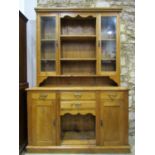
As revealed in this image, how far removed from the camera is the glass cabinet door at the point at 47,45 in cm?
334

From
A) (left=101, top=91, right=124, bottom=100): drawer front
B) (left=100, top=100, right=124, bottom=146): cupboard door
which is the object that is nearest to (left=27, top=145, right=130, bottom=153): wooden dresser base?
(left=100, top=100, right=124, bottom=146): cupboard door

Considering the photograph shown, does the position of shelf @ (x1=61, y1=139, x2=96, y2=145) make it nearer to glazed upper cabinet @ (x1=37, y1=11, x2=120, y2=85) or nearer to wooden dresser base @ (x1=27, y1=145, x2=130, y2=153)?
wooden dresser base @ (x1=27, y1=145, x2=130, y2=153)

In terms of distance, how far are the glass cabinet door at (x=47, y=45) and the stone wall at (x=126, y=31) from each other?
0.55 meters

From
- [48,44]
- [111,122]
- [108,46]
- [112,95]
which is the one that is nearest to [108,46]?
[108,46]

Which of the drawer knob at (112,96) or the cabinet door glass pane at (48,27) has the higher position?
the cabinet door glass pane at (48,27)

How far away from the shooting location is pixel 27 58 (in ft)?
12.0

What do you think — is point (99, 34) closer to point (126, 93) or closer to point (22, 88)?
point (126, 93)

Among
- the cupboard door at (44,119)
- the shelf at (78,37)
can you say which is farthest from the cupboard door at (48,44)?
the cupboard door at (44,119)

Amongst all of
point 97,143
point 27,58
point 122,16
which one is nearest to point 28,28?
point 27,58

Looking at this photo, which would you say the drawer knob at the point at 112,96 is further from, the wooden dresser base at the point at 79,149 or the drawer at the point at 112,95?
the wooden dresser base at the point at 79,149

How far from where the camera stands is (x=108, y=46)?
11.1 feet

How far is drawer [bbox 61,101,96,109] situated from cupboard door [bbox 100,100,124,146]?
0.16 m

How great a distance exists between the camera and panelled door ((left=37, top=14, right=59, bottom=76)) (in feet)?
10.8
